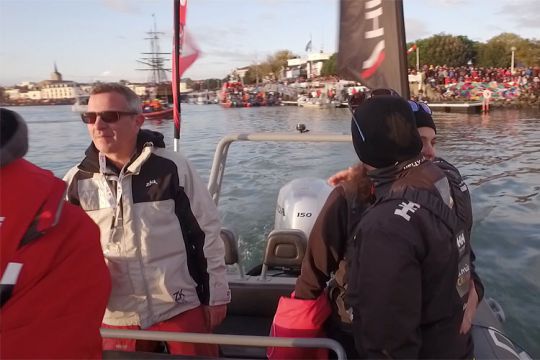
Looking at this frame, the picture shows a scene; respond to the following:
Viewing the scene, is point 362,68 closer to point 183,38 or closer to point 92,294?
point 183,38

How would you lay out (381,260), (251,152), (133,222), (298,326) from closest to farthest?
(381,260) < (298,326) < (133,222) < (251,152)

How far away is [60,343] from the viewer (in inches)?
45.1

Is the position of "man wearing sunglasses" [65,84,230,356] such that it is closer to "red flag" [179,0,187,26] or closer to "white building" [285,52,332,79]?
"red flag" [179,0,187,26]

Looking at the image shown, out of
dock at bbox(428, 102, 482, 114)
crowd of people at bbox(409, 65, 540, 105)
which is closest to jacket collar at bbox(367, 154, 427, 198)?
dock at bbox(428, 102, 482, 114)

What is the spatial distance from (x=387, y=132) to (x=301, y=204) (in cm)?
278

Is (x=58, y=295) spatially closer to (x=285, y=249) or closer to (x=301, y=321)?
(x=301, y=321)

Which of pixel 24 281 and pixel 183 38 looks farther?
pixel 183 38

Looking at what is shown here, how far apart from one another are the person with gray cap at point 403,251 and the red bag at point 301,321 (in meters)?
0.25

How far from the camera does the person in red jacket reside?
41.3 inches

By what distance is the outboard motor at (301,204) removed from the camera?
4020mm

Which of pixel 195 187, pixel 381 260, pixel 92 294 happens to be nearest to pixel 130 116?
pixel 195 187

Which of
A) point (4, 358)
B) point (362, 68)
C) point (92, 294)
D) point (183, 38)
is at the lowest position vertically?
point (4, 358)

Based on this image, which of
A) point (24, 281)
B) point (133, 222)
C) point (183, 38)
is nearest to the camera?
point (24, 281)

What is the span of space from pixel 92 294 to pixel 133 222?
78 centimetres
